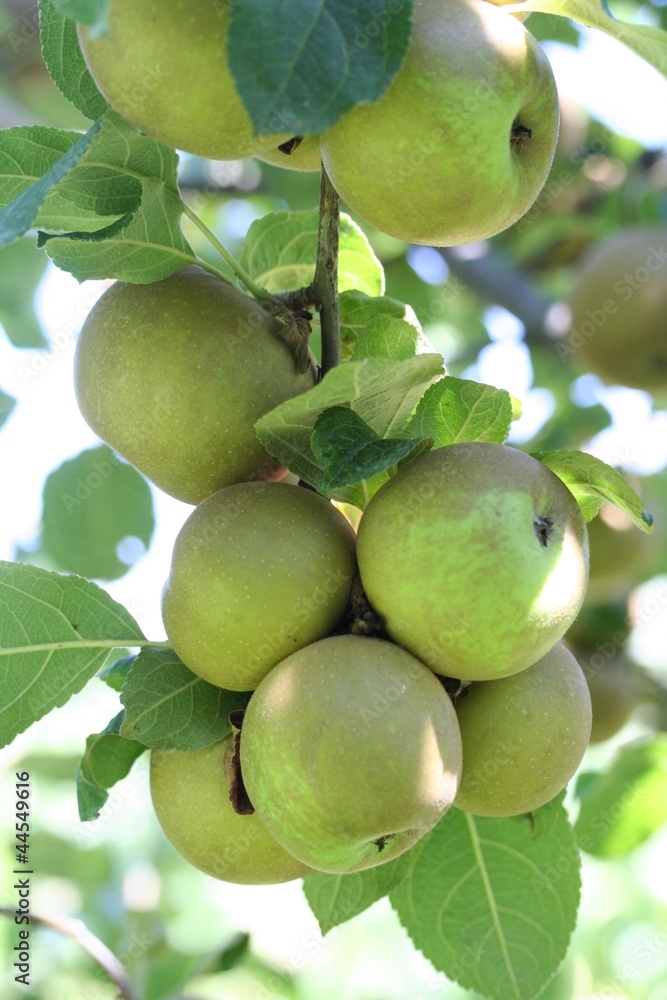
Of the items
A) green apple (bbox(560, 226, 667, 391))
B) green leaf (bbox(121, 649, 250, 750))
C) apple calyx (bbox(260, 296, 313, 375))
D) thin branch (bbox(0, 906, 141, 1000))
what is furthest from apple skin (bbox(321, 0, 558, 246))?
green apple (bbox(560, 226, 667, 391))

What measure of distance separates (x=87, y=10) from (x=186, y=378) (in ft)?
1.58

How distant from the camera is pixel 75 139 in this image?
4.54 ft

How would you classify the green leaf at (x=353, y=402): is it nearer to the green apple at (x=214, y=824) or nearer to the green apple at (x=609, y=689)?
the green apple at (x=214, y=824)

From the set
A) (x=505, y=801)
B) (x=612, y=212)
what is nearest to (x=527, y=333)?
(x=612, y=212)

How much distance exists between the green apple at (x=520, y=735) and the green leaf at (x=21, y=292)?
2037 mm

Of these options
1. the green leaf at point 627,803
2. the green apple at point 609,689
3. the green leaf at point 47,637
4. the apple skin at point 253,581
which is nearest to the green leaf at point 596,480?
the apple skin at point 253,581

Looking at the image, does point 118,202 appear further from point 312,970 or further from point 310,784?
point 312,970

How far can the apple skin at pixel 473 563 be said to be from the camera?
3.64 feet

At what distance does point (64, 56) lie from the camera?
Answer: 1.32 metres

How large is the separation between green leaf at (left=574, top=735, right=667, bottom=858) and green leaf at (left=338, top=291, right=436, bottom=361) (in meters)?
1.46

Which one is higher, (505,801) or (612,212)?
(505,801)

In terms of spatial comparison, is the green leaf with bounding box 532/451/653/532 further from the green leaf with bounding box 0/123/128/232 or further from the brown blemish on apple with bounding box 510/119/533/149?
the green leaf with bounding box 0/123/128/232

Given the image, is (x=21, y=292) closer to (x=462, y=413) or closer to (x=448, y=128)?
(x=462, y=413)

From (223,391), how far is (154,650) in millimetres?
373
